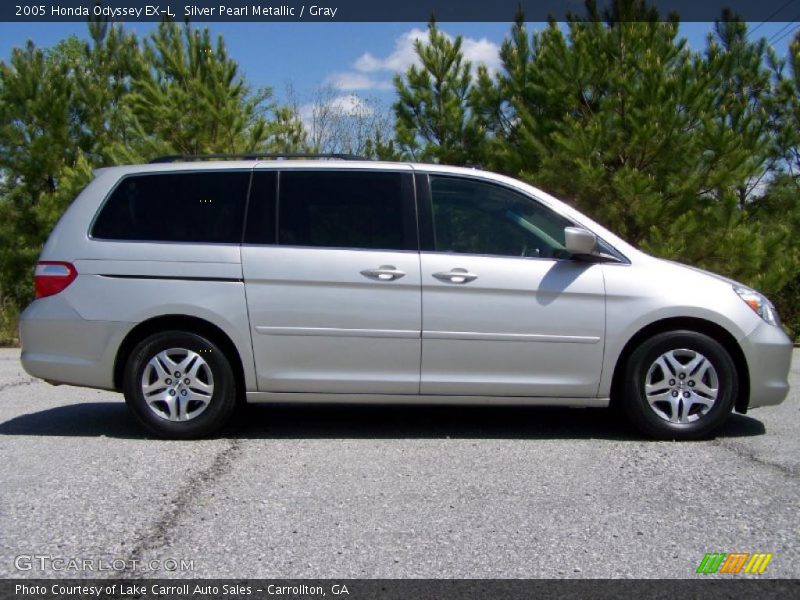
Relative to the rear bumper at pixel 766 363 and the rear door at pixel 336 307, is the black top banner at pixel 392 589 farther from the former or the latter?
the rear bumper at pixel 766 363

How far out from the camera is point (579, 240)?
18.5ft

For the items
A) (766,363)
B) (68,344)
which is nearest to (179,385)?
(68,344)

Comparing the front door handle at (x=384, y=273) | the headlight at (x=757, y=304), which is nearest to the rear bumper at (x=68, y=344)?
the front door handle at (x=384, y=273)

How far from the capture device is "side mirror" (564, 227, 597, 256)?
18.5ft

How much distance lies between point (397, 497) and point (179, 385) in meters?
1.93

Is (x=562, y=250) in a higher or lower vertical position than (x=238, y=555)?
higher

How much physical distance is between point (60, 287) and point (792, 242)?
10.0 m

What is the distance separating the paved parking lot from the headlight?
0.81 meters

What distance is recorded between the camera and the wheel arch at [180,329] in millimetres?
5883

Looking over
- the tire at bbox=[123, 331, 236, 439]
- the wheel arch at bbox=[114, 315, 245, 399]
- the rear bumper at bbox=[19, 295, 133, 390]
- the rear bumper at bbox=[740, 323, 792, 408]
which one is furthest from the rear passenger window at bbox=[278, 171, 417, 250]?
the rear bumper at bbox=[740, 323, 792, 408]

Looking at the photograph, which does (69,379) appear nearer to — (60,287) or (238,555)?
(60,287)

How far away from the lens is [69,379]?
593 centimetres

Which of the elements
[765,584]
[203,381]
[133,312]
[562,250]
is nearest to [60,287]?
[133,312]

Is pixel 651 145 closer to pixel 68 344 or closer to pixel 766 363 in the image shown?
pixel 766 363
